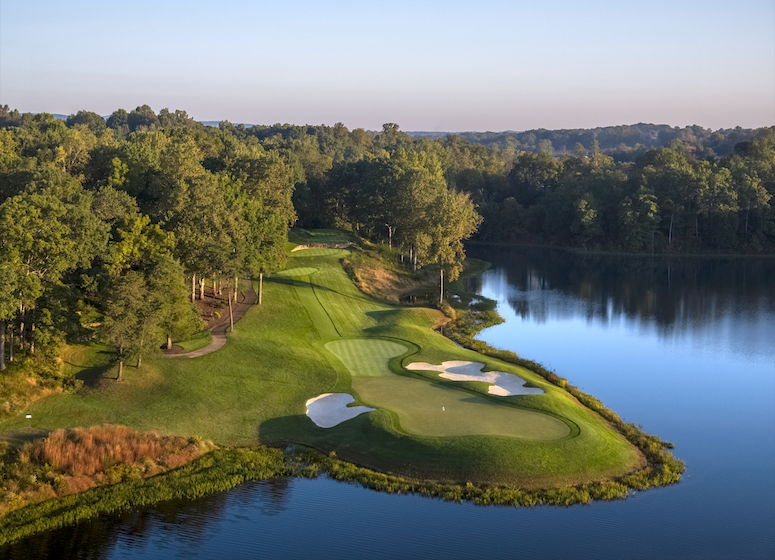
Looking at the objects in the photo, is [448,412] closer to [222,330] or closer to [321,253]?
[222,330]

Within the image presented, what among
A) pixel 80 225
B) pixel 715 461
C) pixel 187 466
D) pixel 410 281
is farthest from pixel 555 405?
pixel 410 281

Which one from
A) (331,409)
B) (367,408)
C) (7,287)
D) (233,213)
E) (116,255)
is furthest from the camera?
(233,213)

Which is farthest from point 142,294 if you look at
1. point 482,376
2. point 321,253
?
point 321,253

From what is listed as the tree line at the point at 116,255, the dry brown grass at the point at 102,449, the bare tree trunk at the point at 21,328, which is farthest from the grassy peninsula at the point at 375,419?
the tree line at the point at 116,255

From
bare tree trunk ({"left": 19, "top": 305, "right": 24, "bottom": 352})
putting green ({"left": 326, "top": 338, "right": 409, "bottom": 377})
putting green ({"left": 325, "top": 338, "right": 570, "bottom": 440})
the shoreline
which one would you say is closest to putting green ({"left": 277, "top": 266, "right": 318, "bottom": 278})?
putting green ({"left": 326, "top": 338, "right": 409, "bottom": 377})

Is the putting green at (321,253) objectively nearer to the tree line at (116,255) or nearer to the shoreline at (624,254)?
the tree line at (116,255)

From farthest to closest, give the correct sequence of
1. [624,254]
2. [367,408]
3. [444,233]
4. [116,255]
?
[624,254], [444,233], [116,255], [367,408]

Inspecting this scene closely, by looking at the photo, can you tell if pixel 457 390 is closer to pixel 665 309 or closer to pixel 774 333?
pixel 774 333
